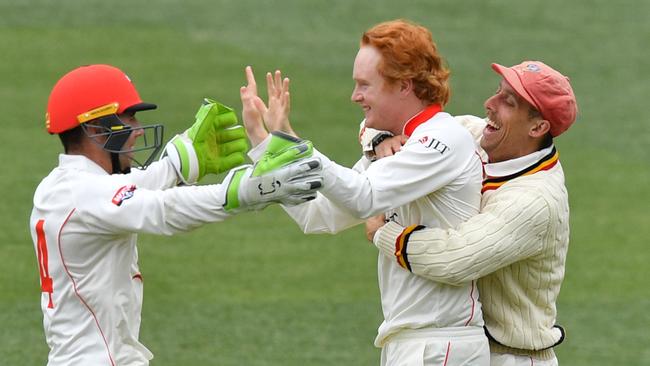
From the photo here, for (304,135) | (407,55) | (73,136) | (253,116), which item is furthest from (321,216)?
(304,135)

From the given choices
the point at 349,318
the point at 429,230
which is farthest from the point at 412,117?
the point at 349,318

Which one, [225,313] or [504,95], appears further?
[225,313]

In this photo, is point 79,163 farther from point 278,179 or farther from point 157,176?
point 278,179

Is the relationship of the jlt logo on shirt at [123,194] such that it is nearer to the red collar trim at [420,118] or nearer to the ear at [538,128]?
the red collar trim at [420,118]

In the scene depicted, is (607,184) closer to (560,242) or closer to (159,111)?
(159,111)

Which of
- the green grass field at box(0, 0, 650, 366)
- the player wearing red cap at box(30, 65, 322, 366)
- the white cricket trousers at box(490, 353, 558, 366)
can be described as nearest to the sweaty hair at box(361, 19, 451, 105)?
the player wearing red cap at box(30, 65, 322, 366)

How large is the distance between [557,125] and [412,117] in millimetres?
689

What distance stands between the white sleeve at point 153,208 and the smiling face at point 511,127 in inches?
54.3

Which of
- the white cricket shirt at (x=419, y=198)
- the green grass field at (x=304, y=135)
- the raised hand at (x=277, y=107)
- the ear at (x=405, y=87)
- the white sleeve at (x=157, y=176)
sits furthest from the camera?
the green grass field at (x=304, y=135)

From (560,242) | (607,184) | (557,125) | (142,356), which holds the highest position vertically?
(557,125)

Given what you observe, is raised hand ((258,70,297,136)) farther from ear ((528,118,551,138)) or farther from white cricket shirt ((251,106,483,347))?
ear ((528,118,551,138))

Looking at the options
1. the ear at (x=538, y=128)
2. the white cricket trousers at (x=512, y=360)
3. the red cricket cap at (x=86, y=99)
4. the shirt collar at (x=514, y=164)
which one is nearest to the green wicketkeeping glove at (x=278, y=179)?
the red cricket cap at (x=86, y=99)

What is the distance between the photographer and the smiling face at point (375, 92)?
5562 millimetres

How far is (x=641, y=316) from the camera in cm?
1116
